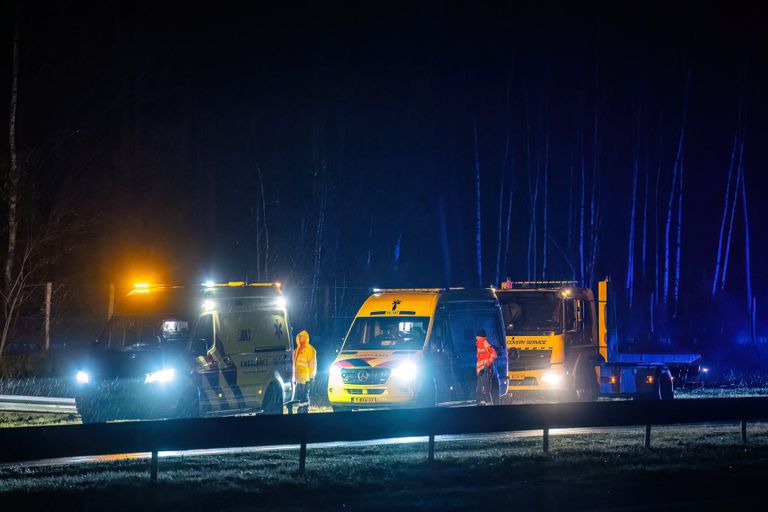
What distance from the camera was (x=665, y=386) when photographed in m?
27.2

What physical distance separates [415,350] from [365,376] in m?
1.06

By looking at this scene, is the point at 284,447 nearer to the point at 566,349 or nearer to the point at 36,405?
the point at 36,405

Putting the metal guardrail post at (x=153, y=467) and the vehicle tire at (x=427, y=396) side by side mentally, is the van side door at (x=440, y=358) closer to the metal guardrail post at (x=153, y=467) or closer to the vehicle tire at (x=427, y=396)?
the vehicle tire at (x=427, y=396)

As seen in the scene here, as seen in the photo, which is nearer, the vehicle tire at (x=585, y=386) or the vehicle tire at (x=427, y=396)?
the vehicle tire at (x=427, y=396)

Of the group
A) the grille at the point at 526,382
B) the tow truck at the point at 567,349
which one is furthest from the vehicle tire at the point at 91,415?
the grille at the point at 526,382

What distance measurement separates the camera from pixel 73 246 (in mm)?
31859

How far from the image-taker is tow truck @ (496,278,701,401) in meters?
24.8

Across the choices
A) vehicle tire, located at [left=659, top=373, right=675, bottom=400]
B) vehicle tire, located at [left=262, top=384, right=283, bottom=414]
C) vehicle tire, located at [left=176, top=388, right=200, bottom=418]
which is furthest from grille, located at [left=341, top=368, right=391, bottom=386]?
vehicle tire, located at [left=659, top=373, right=675, bottom=400]

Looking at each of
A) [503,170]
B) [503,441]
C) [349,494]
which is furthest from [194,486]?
[503,170]

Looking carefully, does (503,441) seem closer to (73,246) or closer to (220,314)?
(220,314)

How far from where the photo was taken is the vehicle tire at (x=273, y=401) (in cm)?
2028

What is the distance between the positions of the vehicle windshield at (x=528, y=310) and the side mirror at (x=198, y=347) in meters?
8.64

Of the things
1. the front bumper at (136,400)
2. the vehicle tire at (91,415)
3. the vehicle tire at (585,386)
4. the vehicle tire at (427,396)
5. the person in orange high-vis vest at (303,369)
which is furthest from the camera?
the vehicle tire at (585,386)

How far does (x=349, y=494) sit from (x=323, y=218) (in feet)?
119
